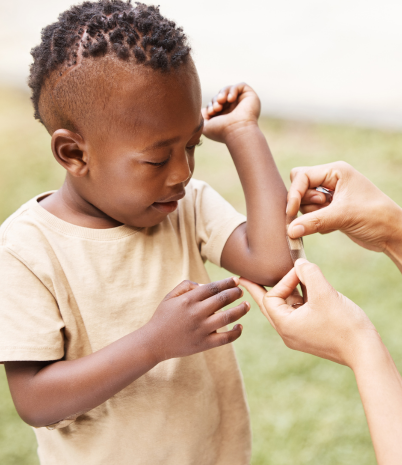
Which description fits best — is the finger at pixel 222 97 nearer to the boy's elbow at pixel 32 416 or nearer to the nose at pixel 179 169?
the nose at pixel 179 169

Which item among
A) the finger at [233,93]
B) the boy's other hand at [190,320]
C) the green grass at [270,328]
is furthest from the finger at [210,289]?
the green grass at [270,328]

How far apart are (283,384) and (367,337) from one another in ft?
3.72

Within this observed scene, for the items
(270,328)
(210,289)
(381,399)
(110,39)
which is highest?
(110,39)

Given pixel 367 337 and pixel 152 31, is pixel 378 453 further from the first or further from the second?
pixel 152 31

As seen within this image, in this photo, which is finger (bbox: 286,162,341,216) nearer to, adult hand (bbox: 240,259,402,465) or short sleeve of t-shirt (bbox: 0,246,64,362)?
adult hand (bbox: 240,259,402,465)

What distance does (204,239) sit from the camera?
1.11 metres

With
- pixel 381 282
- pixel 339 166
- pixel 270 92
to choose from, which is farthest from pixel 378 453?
pixel 270 92

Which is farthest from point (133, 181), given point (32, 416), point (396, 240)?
point (396, 240)

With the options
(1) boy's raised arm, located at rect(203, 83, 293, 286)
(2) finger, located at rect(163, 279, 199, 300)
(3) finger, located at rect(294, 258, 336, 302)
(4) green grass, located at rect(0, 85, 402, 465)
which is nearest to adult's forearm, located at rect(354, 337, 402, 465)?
(3) finger, located at rect(294, 258, 336, 302)

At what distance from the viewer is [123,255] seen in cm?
100

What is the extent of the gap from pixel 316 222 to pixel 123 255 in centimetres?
47

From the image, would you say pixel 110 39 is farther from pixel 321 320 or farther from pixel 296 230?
pixel 321 320

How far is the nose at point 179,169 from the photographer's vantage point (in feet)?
3.07

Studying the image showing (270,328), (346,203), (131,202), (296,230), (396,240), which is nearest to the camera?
(131,202)
